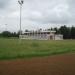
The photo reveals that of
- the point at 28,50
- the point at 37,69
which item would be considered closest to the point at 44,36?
the point at 28,50

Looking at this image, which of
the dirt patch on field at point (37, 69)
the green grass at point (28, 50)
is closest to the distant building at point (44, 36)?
the green grass at point (28, 50)

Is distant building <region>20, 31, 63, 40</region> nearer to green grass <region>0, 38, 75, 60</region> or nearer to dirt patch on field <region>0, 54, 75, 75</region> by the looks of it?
green grass <region>0, 38, 75, 60</region>

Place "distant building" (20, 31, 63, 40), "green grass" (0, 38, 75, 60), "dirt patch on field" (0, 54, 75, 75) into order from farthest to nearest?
"distant building" (20, 31, 63, 40) < "green grass" (0, 38, 75, 60) < "dirt patch on field" (0, 54, 75, 75)

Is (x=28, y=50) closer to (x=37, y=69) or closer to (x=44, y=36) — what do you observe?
(x=37, y=69)

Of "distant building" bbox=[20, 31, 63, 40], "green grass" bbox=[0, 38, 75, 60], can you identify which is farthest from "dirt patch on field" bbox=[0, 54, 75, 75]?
"distant building" bbox=[20, 31, 63, 40]

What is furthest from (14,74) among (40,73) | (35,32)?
(35,32)

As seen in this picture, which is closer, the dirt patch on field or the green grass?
the dirt patch on field

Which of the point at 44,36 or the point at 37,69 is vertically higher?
the point at 37,69

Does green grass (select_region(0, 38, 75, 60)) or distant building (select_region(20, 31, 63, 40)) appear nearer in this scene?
green grass (select_region(0, 38, 75, 60))

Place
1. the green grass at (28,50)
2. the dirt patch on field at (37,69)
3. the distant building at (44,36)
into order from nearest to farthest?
the dirt patch on field at (37,69)
the green grass at (28,50)
the distant building at (44,36)

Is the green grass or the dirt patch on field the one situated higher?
the dirt patch on field

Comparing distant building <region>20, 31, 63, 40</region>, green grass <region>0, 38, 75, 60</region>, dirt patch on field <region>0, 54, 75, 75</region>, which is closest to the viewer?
dirt patch on field <region>0, 54, 75, 75</region>

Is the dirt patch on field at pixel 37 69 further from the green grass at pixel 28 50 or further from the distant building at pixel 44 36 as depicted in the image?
the distant building at pixel 44 36

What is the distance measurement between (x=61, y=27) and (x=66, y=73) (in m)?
122
